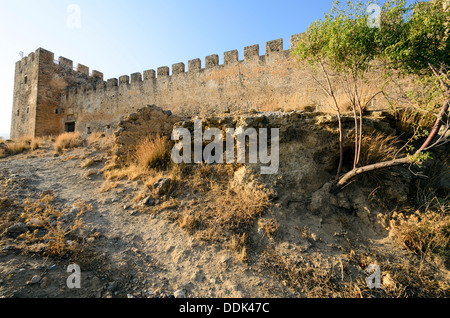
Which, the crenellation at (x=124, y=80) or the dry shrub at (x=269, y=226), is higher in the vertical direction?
the crenellation at (x=124, y=80)

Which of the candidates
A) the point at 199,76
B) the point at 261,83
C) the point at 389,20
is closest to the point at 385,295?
the point at 389,20

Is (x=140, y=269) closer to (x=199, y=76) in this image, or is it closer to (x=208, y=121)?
(x=208, y=121)

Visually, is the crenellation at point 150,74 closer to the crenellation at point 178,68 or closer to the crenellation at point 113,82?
the crenellation at point 178,68

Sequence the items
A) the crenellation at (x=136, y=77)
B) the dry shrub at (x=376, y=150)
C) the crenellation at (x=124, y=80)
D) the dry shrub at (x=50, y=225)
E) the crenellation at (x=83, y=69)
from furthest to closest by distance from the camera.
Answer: the crenellation at (x=83, y=69) → the crenellation at (x=124, y=80) → the crenellation at (x=136, y=77) → the dry shrub at (x=376, y=150) → the dry shrub at (x=50, y=225)

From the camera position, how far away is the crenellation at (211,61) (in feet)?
36.3

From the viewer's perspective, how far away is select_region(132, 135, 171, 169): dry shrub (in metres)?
5.29

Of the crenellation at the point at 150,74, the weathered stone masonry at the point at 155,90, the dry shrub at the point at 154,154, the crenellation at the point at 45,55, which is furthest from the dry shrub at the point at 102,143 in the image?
the crenellation at the point at 45,55

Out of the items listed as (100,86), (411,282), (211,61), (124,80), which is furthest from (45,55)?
(411,282)

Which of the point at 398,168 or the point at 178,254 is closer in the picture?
the point at 178,254

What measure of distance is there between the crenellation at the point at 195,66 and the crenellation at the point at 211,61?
1.70 feet

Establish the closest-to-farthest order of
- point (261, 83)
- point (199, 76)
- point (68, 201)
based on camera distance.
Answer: point (68, 201) < point (261, 83) < point (199, 76)

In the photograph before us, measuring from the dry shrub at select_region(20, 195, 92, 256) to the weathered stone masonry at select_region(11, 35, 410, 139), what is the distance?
6994mm

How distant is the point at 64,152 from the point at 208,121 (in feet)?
23.8

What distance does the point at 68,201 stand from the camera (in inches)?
166
